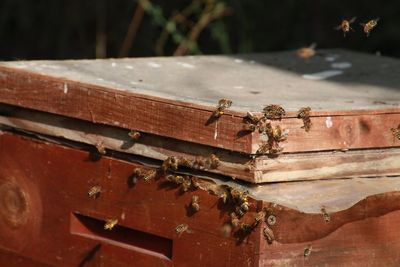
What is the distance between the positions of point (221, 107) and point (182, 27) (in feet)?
9.88

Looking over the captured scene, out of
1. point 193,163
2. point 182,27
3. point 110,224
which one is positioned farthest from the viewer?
point 182,27

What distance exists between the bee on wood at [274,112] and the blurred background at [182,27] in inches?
96.0

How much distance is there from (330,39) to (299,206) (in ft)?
9.85

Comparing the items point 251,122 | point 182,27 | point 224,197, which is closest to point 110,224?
point 224,197

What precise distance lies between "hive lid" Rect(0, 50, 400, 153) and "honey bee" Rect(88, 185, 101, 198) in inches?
5.8

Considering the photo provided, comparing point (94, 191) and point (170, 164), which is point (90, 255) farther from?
point (170, 164)

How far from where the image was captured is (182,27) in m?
4.68

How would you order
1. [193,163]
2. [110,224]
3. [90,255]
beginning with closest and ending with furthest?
1. [193,163]
2. [110,224]
3. [90,255]

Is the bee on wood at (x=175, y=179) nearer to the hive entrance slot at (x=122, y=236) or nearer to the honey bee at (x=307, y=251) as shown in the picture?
the hive entrance slot at (x=122, y=236)

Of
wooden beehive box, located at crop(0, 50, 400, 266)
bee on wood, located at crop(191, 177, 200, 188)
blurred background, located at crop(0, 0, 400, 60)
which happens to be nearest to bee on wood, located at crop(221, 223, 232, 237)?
wooden beehive box, located at crop(0, 50, 400, 266)

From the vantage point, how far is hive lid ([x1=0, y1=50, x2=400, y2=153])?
1.74 m

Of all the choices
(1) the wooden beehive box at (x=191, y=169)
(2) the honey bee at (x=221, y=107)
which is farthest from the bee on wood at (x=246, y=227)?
(2) the honey bee at (x=221, y=107)

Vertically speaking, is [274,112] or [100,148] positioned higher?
[274,112]

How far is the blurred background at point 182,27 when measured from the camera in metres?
4.37
